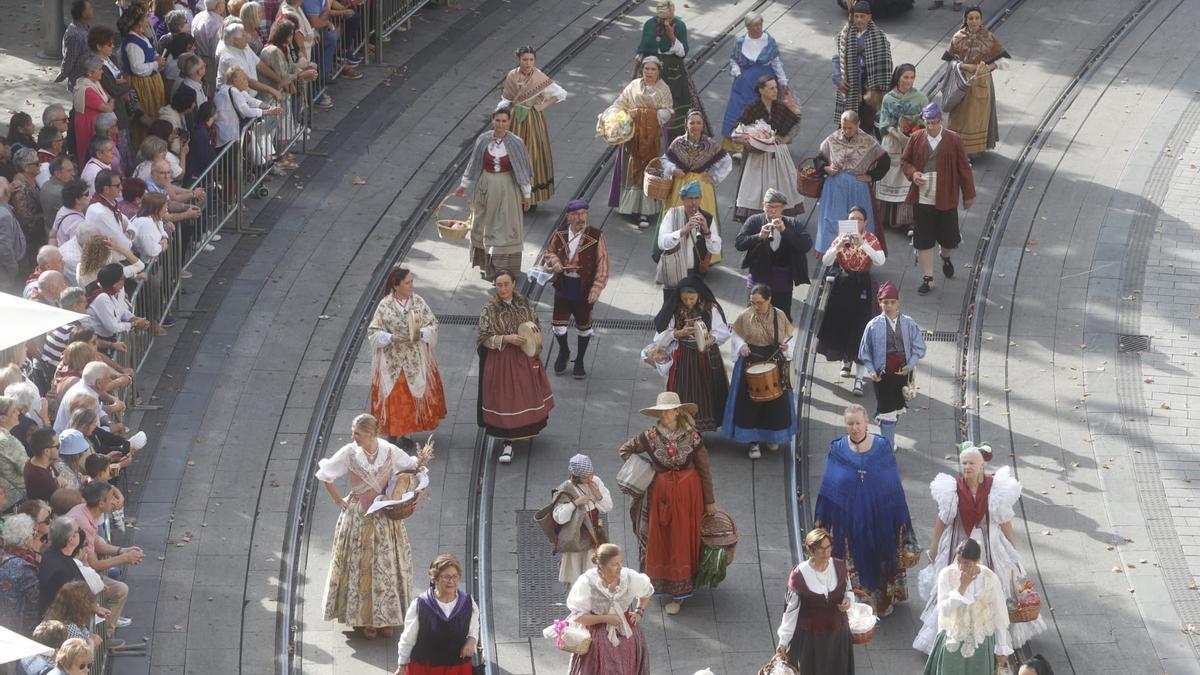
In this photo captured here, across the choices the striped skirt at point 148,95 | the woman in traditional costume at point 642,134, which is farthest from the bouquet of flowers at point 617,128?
the striped skirt at point 148,95

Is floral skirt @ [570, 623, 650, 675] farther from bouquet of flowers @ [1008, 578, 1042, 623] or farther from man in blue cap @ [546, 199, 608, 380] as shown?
man in blue cap @ [546, 199, 608, 380]

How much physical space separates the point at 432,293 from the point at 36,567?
6.86m

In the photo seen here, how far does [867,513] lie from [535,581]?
8.69 feet

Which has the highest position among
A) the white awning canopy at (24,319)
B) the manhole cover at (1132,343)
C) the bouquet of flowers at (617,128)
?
the bouquet of flowers at (617,128)

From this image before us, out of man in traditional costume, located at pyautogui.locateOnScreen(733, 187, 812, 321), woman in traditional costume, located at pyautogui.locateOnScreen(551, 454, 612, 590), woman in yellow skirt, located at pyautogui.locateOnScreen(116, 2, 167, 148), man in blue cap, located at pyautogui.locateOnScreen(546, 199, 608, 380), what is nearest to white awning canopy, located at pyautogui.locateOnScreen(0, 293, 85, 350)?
woman in traditional costume, located at pyautogui.locateOnScreen(551, 454, 612, 590)

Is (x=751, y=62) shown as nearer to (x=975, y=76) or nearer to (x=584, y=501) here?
(x=975, y=76)

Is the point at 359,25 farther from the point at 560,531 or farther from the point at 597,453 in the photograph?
the point at 560,531

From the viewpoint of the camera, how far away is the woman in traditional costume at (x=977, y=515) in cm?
1412

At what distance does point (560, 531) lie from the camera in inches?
571

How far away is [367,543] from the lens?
47.7ft

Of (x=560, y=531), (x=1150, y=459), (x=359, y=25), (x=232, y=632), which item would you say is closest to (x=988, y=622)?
(x=560, y=531)

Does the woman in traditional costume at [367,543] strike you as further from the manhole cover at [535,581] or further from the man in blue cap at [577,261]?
the man in blue cap at [577,261]

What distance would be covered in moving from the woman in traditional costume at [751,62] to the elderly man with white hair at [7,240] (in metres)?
7.55

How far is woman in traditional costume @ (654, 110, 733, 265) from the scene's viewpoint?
18875 mm
